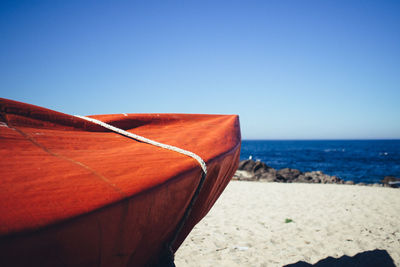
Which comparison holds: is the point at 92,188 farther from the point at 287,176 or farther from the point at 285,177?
the point at 287,176

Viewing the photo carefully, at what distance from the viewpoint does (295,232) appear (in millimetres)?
4855

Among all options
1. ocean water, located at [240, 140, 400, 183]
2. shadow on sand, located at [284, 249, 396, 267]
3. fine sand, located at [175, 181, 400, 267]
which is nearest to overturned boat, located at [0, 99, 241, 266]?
fine sand, located at [175, 181, 400, 267]

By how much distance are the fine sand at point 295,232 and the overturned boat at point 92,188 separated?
255 cm

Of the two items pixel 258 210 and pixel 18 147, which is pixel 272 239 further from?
pixel 18 147

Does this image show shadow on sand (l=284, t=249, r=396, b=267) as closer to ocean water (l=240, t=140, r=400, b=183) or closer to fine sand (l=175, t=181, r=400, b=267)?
fine sand (l=175, t=181, r=400, b=267)

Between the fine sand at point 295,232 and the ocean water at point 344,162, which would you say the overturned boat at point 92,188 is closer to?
the fine sand at point 295,232

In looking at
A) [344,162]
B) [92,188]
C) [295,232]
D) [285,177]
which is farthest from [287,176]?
[344,162]

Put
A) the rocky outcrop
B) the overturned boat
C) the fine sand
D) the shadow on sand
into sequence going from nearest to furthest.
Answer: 1. the overturned boat
2. the shadow on sand
3. the fine sand
4. the rocky outcrop

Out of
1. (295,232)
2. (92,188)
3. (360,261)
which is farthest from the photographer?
(295,232)

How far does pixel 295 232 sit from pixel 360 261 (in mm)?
1355

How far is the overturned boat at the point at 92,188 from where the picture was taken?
711 mm

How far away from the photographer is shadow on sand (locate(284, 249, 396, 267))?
3.51 metres

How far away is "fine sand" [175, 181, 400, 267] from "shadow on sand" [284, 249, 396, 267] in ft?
0.05

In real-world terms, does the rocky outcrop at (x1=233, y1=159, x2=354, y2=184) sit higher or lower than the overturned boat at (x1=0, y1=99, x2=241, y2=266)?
lower
